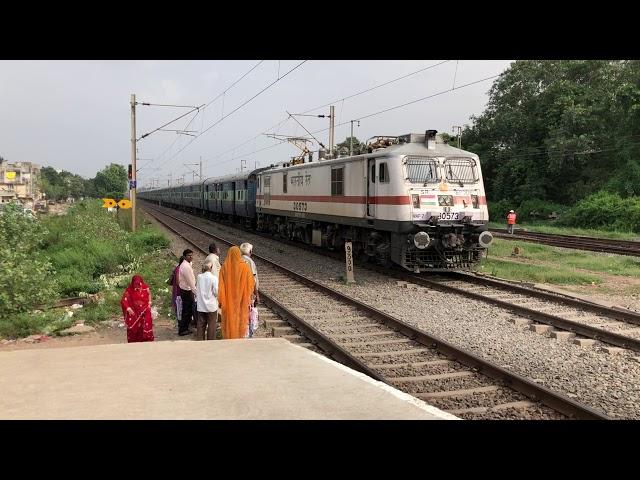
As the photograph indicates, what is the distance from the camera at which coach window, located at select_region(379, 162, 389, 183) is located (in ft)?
44.1

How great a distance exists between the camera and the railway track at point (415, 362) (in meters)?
5.45

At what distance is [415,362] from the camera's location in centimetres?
702

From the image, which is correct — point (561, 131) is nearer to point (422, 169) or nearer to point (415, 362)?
point (422, 169)

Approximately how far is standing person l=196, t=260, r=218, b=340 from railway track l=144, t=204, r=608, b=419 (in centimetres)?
132

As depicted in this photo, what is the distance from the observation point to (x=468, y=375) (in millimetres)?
6457

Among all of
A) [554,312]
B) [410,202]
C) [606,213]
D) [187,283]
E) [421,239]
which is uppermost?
[410,202]

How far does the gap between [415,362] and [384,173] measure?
7349 mm

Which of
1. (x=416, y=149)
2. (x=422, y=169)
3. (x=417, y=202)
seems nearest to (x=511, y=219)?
(x=416, y=149)

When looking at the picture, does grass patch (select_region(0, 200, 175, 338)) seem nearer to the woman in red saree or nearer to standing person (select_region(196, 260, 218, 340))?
the woman in red saree

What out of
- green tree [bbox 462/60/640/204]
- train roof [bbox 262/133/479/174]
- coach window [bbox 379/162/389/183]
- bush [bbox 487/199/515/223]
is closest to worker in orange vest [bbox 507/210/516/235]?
green tree [bbox 462/60/640/204]

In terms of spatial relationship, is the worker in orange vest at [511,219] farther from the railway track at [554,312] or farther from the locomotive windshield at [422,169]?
the locomotive windshield at [422,169]

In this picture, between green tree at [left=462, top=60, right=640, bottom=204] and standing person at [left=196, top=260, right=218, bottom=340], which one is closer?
standing person at [left=196, top=260, right=218, bottom=340]

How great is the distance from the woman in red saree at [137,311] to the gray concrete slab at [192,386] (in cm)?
106
